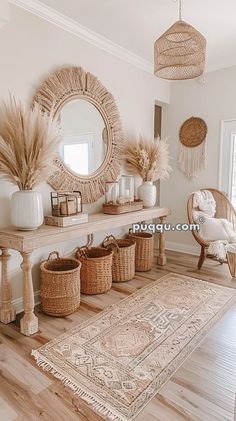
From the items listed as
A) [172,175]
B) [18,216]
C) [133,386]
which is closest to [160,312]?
[133,386]

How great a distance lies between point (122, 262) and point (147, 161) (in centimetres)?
119

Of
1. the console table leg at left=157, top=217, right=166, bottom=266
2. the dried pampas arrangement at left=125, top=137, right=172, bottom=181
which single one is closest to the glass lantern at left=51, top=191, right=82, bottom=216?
the dried pampas arrangement at left=125, top=137, right=172, bottom=181

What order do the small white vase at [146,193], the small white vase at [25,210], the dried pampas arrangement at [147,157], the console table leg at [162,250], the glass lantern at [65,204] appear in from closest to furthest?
the small white vase at [25,210] → the glass lantern at [65,204] → the dried pampas arrangement at [147,157] → the small white vase at [146,193] → the console table leg at [162,250]

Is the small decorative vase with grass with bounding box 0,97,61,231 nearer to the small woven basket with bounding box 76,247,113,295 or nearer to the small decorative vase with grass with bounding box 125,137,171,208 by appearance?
the small woven basket with bounding box 76,247,113,295

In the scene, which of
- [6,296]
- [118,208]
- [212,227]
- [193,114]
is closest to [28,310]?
[6,296]

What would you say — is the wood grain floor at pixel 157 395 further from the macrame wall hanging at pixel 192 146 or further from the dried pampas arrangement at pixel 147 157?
the macrame wall hanging at pixel 192 146

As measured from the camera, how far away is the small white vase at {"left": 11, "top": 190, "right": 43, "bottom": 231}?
2053 mm

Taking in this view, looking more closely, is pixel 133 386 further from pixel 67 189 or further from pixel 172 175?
pixel 172 175

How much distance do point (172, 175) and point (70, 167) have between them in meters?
1.98

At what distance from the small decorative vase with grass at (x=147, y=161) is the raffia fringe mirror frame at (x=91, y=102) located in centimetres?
16

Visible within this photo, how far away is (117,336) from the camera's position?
201cm

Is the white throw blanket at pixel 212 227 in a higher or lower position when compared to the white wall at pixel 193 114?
lower

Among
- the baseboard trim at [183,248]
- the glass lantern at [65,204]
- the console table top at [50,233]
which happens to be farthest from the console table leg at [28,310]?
the baseboard trim at [183,248]

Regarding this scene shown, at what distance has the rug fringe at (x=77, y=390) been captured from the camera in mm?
1357
